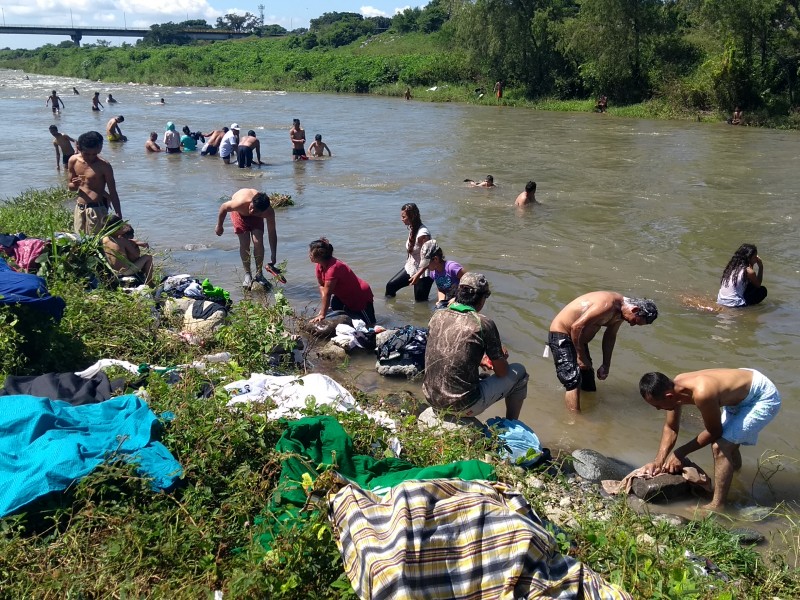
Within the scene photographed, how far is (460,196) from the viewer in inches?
592

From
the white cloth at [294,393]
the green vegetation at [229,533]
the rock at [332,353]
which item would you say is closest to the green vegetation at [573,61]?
the rock at [332,353]

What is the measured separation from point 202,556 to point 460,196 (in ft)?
40.8

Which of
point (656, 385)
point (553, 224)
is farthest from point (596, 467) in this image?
point (553, 224)

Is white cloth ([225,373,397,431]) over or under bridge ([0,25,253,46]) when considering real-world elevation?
under

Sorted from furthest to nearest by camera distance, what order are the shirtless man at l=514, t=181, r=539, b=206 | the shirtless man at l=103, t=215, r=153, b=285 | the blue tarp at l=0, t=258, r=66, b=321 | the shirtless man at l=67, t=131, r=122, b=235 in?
the shirtless man at l=514, t=181, r=539, b=206 → the shirtless man at l=67, t=131, r=122, b=235 → the shirtless man at l=103, t=215, r=153, b=285 → the blue tarp at l=0, t=258, r=66, b=321

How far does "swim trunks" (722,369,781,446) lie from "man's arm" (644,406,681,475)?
12.5 inches

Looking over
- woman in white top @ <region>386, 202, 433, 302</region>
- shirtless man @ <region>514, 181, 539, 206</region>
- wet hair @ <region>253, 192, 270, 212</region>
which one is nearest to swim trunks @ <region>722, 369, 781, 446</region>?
woman in white top @ <region>386, 202, 433, 302</region>

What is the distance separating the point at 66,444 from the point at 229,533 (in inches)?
40.8

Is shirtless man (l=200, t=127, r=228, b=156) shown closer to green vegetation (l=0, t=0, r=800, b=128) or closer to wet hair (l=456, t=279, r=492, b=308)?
wet hair (l=456, t=279, r=492, b=308)

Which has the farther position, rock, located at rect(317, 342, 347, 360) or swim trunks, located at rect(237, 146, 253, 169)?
swim trunks, located at rect(237, 146, 253, 169)

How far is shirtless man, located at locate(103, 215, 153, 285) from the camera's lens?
7.66 meters

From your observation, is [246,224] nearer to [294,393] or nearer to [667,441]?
[294,393]

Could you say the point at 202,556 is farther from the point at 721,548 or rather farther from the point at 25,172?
the point at 25,172

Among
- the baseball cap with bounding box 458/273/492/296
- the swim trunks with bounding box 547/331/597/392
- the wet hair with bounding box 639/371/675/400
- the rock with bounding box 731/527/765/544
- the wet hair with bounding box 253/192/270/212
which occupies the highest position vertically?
the wet hair with bounding box 253/192/270/212
